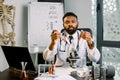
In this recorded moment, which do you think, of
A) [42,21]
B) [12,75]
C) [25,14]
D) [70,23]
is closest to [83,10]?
→ [42,21]

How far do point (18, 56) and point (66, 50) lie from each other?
0.61 m

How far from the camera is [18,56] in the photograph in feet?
5.85

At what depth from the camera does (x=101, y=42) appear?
148 inches

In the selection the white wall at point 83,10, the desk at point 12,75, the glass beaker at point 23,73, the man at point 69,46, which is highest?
the white wall at point 83,10

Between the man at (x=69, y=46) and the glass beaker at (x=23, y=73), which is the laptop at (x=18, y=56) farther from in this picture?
the man at (x=69, y=46)

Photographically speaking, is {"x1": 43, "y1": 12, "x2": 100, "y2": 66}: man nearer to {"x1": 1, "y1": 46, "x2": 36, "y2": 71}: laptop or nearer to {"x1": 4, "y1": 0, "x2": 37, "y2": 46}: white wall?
{"x1": 1, "y1": 46, "x2": 36, "y2": 71}: laptop

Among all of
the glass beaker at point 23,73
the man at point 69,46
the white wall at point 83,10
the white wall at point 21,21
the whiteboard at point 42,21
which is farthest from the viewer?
the white wall at point 83,10

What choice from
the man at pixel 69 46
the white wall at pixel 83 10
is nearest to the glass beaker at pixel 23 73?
the man at pixel 69 46

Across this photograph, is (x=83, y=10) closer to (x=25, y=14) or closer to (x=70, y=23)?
(x=25, y=14)

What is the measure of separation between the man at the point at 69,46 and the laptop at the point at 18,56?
1.47 feet

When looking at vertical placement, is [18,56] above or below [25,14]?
below

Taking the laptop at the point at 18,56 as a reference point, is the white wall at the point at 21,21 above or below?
above

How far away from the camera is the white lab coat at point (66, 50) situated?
2.25 metres

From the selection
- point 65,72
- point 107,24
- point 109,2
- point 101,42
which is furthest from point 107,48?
point 65,72
